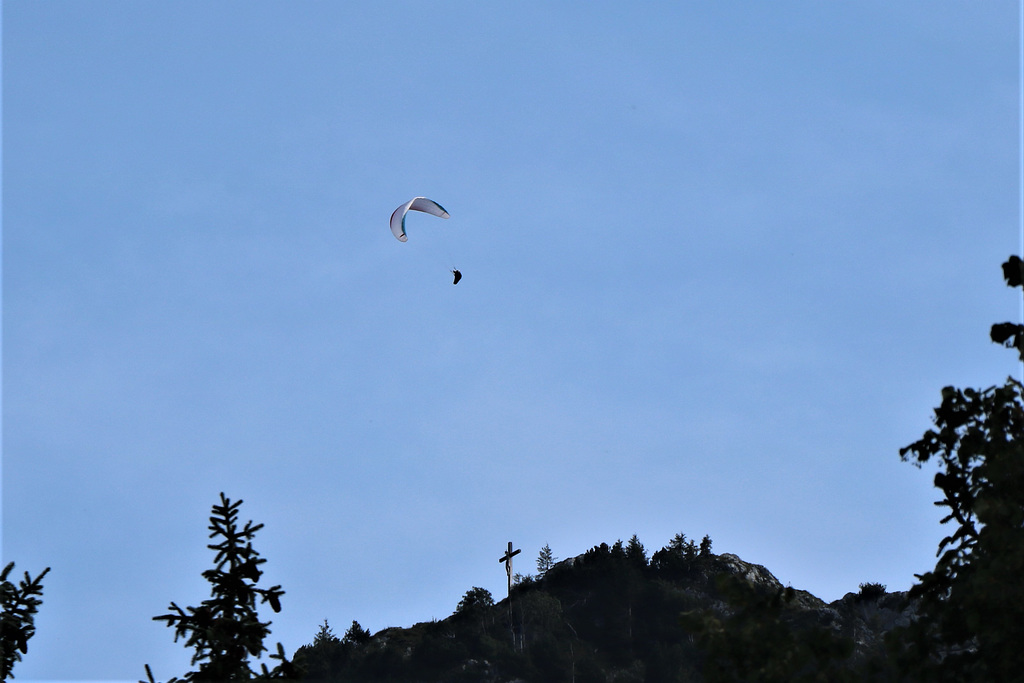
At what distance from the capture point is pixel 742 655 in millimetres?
18719

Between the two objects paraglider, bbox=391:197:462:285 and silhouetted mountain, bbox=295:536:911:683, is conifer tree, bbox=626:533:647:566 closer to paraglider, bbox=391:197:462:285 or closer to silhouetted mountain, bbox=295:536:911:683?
silhouetted mountain, bbox=295:536:911:683

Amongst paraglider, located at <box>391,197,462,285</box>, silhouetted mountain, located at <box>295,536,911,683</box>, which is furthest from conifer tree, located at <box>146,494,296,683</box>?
silhouetted mountain, located at <box>295,536,911,683</box>

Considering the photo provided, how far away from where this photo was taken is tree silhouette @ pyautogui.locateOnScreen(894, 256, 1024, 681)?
62.5 ft

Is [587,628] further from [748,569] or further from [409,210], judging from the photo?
[409,210]

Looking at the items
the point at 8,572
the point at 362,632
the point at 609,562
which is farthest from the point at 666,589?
the point at 8,572

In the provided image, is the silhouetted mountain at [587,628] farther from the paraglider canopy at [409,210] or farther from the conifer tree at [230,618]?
the conifer tree at [230,618]

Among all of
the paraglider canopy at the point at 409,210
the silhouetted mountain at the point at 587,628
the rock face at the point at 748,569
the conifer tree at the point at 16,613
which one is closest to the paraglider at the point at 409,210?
the paraglider canopy at the point at 409,210

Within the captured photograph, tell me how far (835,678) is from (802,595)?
103655 mm

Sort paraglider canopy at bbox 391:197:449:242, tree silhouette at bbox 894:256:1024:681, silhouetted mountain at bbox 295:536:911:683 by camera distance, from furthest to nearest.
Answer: silhouetted mountain at bbox 295:536:911:683 < paraglider canopy at bbox 391:197:449:242 < tree silhouette at bbox 894:256:1024:681

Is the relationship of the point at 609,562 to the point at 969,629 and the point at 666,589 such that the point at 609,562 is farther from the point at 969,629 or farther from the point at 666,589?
the point at 969,629

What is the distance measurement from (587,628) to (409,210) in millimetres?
62384

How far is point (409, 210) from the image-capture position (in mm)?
55969

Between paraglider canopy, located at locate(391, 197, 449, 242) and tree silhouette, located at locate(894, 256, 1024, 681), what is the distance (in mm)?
35559

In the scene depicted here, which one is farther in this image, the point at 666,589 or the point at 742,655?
the point at 666,589
